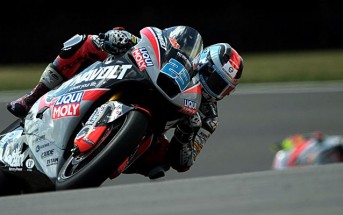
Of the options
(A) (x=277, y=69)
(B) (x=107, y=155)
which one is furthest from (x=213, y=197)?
(A) (x=277, y=69)

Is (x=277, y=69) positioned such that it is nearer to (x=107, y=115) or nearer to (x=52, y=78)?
(x=52, y=78)

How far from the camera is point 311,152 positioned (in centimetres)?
430

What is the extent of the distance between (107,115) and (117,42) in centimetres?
57

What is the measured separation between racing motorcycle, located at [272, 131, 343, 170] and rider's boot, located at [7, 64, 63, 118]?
1.45 m

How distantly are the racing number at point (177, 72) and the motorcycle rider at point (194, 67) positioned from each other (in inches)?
10.8

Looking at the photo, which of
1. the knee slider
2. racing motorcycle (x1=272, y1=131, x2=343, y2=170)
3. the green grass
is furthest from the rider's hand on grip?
the green grass

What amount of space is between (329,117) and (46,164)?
4.16 meters

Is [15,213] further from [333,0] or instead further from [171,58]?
[333,0]

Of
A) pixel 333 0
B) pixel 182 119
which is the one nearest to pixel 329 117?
pixel 182 119

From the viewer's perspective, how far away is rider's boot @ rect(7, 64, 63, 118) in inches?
201

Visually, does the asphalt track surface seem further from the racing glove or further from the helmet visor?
the helmet visor

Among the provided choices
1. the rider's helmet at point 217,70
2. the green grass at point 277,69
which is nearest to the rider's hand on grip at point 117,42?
the rider's helmet at point 217,70

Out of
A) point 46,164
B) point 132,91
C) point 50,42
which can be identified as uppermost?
point 132,91

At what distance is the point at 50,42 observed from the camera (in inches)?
552
